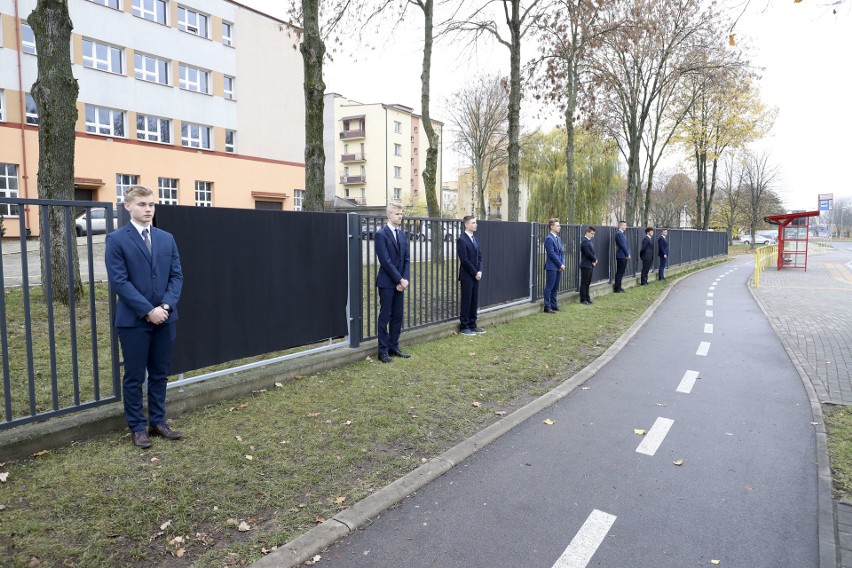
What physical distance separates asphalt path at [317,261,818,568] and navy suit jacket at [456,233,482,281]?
327 centimetres

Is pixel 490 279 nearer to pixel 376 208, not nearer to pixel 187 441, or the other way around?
pixel 187 441

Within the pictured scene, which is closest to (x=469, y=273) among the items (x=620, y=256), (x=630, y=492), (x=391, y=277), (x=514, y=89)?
(x=391, y=277)

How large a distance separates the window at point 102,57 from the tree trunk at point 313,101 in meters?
25.1

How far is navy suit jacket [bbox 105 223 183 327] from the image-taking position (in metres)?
4.25

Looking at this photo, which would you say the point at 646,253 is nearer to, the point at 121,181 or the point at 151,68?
the point at 121,181

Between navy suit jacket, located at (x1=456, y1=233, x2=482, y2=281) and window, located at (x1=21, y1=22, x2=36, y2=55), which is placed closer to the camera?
navy suit jacket, located at (x1=456, y1=233, x2=482, y2=281)

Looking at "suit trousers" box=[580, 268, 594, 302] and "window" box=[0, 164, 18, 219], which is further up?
"window" box=[0, 164, 18, 219]

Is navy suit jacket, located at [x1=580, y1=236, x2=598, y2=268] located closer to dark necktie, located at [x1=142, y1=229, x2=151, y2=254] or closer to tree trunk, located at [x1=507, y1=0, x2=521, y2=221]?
tree trunk, located at [x1=507, y1=0, x2=521, y2=221]

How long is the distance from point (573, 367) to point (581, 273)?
722 centimetres

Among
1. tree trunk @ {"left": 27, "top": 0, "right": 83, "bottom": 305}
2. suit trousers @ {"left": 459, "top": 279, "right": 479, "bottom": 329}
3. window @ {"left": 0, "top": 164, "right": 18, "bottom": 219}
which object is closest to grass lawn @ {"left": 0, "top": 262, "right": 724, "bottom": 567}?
suit trousers @ {"left": 459, "top": 279, "right": 479, "bottom": 329}

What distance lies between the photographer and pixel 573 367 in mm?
7723

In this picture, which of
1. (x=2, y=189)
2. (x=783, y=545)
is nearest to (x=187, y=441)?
(x=783, y=545)

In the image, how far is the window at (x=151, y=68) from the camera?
104ft

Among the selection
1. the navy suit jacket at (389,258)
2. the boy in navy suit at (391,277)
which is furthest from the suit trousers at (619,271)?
the navy suit jacket at (389,258)
